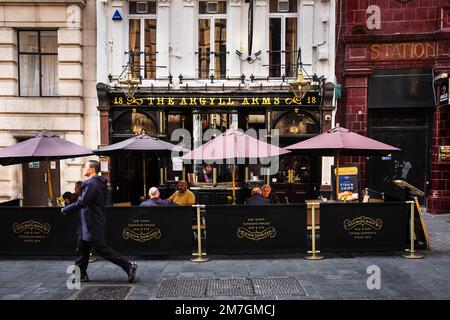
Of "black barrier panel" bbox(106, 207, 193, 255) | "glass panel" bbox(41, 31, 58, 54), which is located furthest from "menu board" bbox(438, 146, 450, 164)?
"glass panel" bbox(41, 31, 58, 54)

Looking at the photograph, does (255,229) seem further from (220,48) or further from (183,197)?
(220,48)

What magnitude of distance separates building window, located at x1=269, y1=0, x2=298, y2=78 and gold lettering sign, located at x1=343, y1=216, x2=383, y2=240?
7245 mm

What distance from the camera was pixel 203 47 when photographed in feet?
45.7

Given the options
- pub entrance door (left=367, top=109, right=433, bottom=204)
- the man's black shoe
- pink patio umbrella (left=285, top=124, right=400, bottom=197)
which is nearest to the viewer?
the man's black shoe

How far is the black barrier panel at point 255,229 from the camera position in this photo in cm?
776

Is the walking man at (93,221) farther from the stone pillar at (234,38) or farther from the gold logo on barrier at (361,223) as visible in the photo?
the stone pillar at (234,38)

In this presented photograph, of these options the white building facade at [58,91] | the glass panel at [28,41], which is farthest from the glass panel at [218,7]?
the glass panel at [28,41]

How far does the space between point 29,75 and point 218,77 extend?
676cm

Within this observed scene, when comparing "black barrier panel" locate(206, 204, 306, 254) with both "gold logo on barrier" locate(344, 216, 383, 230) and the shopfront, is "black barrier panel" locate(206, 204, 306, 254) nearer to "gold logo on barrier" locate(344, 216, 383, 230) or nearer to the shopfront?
"gold logo on barrier" locate(344, 216, 383, 230)

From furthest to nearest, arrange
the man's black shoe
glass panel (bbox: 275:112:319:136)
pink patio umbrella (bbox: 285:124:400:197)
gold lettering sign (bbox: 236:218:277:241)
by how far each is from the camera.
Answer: glass panel (bbox: 275:112:319:136)
pink patio umbrella (bbox: 285:124:400:197)
gold lettering sign (bbox: 236:218:277:241)
the man's black shoe

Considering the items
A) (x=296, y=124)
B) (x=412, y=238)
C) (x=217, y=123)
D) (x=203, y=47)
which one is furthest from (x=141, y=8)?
(x=412, y=238)

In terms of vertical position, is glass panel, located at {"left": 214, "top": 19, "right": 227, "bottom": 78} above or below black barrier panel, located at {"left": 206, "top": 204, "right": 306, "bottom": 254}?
above

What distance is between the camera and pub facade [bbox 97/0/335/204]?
531 inches
